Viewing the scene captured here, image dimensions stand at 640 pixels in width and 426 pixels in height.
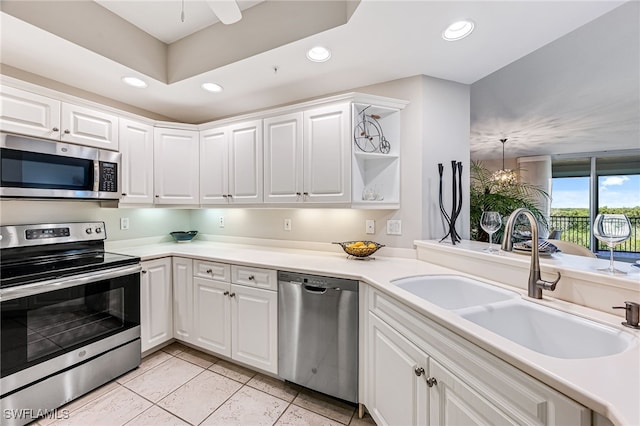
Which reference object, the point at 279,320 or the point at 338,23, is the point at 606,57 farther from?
the point at 279,320

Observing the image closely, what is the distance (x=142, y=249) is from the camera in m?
2.59

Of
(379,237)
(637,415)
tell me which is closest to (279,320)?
(379,237)

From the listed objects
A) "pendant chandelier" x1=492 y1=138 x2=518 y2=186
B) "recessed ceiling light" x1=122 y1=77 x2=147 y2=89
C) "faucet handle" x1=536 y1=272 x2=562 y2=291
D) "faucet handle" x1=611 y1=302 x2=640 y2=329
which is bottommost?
"faucet handle" x1=611 y1=302 x2=640 y2=329

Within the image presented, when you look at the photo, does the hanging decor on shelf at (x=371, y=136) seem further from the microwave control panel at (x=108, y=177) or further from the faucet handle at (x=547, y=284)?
the microwave control panel at (x=108, y=177)

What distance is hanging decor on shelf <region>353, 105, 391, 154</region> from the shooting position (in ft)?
7.06

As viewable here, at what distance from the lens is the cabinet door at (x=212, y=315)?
7.12ft

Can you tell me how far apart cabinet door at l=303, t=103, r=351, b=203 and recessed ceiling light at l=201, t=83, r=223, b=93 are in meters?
0.83

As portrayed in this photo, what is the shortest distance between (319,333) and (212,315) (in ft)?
3.29

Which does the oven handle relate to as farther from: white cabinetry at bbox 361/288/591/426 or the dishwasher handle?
white cabinetry at bbox 361/288/591/426

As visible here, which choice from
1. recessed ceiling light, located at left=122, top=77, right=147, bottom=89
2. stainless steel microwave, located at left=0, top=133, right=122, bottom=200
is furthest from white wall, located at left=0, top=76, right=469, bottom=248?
recessed ceiling light, located at left=122, top=77, right=147, bottom=89

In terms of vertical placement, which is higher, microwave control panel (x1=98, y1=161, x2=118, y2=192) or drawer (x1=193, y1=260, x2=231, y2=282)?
microwave control panel (x1=98, y1=161, x2=118, y2=192)

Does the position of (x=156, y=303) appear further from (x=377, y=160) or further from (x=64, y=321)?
(x=377, y=160)

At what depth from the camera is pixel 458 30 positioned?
63.8 inches

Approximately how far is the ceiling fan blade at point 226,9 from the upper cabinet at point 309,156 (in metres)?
0.95
